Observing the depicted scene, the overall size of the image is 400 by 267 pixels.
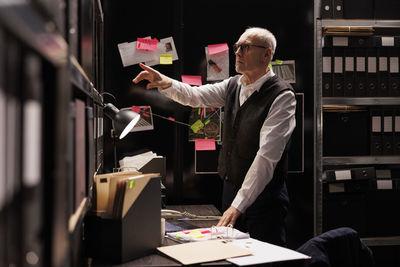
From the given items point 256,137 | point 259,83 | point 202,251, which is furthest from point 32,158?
point 259,83

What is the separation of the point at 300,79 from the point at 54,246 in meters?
2.44

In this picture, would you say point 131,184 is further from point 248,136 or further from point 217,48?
point 217,48

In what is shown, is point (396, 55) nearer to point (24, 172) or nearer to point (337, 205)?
point (337, 205)

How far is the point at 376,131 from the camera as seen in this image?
2740 mm

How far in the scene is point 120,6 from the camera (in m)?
2.67

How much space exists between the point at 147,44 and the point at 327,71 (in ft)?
3.84

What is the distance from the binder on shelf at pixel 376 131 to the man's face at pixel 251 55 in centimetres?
99

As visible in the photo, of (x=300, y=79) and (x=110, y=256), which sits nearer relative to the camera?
(x=110, y=256)

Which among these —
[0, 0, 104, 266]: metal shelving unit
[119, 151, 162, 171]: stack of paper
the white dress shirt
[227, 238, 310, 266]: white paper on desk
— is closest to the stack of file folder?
the white dress shirt

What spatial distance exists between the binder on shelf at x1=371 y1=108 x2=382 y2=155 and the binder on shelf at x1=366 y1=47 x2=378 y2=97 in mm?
125

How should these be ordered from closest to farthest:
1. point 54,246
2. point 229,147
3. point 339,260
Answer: point 54,246
point 339,260
point 229,147

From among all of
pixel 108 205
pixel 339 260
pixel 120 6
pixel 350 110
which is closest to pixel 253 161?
pixel 339 260

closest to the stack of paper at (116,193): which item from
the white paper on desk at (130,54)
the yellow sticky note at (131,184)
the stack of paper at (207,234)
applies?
the yellow sticky note at (131,184)

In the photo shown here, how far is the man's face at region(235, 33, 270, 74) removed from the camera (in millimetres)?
2174
